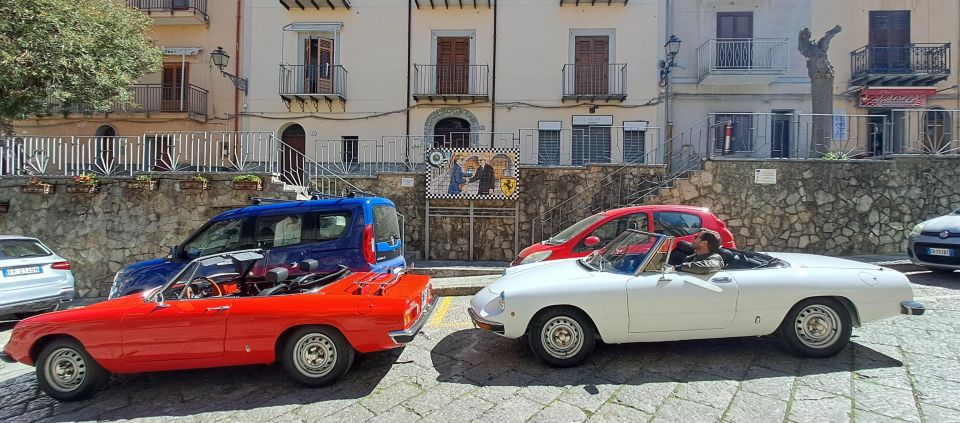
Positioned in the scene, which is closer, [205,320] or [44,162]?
[205,320]

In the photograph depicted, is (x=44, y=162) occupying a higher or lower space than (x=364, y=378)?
higher

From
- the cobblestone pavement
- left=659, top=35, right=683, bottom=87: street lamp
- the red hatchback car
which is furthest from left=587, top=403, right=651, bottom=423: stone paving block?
left=659, top=35, right=683, bottom=87: street lamp

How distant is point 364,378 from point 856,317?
459cm

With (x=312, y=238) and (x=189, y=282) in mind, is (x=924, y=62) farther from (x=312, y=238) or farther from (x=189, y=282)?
(x=189, y=282)

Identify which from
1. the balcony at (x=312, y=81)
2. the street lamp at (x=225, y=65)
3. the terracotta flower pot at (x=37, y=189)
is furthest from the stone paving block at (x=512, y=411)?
the street lamp at (x=225, y=65)

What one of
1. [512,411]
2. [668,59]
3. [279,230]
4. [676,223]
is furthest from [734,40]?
[512,411]

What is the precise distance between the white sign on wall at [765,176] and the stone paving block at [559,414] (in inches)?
351

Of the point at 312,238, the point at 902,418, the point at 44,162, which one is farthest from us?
the point at 44,162

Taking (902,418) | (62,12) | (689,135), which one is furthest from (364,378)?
(689,135)

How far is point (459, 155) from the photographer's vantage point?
32.9ft

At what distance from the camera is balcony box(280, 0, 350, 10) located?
47.4 ft

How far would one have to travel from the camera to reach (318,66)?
1448 centimetres

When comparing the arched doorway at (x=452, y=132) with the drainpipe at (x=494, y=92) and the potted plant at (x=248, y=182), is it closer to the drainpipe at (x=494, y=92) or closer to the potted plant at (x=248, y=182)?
the drainpipe at (x=494, y=92)

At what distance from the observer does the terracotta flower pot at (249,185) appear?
9031 millimetres
